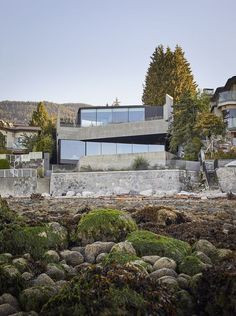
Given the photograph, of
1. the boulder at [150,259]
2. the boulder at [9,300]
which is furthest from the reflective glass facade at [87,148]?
the boulder at [9,300]

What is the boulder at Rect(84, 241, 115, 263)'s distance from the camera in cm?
1073

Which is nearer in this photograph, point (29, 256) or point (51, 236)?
point (29, 256)

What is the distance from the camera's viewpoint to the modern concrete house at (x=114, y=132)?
53.0m

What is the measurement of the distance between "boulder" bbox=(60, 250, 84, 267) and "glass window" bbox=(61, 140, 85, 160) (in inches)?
1688

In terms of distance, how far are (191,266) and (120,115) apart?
149 feet

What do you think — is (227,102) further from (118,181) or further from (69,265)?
(69,265)

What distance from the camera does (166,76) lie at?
66.8 m

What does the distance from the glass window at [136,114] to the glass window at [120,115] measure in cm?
45

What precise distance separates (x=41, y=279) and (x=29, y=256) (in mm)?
1964

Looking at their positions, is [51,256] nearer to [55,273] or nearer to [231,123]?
[55,273]

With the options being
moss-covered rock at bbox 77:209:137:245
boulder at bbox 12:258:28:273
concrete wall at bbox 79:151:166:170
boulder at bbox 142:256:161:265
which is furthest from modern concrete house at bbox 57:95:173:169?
boulder at bbox 12:258:28:273

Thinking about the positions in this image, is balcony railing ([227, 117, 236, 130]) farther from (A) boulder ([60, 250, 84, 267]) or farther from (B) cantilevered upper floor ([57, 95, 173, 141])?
(A) boulder ([60, 250, 84, 267])

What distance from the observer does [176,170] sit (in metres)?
40.2

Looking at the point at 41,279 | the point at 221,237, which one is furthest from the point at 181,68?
the point at 41,279
